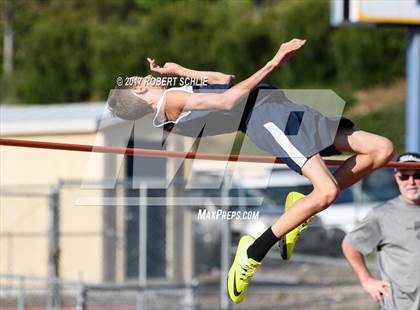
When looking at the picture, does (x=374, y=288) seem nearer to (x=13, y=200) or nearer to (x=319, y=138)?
(x=319, y=138)

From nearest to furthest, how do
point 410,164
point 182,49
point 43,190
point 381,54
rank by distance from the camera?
point 410,164 < point 43,190 < point 381,54 < point 182,49

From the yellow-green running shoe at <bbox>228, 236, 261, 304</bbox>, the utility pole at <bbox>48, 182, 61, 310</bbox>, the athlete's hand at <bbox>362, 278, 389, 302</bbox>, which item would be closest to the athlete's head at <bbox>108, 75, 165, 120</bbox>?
the yellow-green running shoe at <bbox>228, 236, 261, 304</bbox>

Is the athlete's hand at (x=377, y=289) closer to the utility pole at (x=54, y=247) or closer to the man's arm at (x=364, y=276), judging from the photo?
the man's arm at (x=364, y=276)

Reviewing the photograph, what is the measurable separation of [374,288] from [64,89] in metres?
33.0

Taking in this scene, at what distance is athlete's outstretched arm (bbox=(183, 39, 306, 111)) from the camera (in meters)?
6.84

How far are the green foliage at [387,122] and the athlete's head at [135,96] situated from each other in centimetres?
1987

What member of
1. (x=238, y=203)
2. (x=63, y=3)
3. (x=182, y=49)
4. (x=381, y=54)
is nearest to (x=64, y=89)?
(x=182, y=49)

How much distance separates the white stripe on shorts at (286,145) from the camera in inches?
277

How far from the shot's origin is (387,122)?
2917 cm

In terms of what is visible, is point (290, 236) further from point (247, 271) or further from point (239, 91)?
point (239, 91)

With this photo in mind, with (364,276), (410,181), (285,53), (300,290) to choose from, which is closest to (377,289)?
(364,276)

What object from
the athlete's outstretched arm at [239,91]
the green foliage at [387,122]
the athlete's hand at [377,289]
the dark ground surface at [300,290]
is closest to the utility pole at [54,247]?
the dark ground surface at [300,290]

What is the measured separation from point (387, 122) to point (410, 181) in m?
21.4

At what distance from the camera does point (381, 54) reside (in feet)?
115
